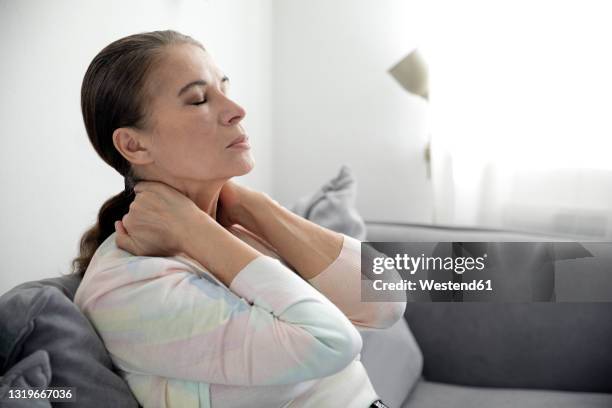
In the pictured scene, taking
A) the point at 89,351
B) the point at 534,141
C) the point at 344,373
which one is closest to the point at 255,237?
the point at 344,373

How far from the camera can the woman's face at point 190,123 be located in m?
1.09

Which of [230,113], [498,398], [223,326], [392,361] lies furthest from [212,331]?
[498,398]

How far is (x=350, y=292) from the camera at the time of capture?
1227 mm

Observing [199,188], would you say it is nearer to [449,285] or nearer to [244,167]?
[244,167]

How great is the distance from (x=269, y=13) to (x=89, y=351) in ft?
6.47

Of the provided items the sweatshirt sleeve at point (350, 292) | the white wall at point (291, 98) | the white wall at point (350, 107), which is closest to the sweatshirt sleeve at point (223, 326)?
the sweatshirt sleeve at point (350, 292)

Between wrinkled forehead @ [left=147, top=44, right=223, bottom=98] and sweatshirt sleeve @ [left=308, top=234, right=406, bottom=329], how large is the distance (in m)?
0.39

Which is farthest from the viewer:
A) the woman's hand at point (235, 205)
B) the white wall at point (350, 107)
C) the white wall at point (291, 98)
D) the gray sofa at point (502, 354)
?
the white wall at point (350, 107)

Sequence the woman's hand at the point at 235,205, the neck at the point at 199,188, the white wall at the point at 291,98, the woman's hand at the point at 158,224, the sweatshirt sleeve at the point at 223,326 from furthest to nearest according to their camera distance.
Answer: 1. the white wall at the point at 291,98
2. the woman's hand at the point at 235,205
3. the neck at the point at 199,188
4. the woman's hand at the point at 158,224
5. the sweatshirt sleeve at the point at 223,326

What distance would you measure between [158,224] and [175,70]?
246 mm

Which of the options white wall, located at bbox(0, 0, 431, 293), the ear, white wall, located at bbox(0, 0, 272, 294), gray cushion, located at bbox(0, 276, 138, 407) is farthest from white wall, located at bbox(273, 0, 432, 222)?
gray cushion, located at bbox(0, 276, 138, 407)

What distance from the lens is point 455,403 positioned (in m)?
1.84

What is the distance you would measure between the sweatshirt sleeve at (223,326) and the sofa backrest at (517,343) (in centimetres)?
105

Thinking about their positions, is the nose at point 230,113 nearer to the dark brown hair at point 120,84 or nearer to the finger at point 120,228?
the dark brown hair at point 120,84
